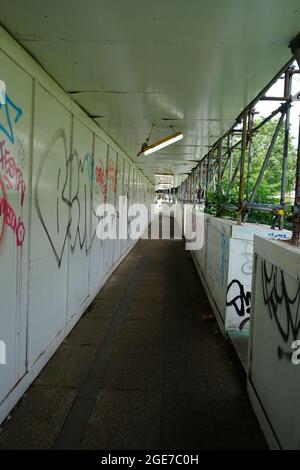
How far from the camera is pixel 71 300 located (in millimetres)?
4699

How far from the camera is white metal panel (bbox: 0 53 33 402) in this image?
267cm

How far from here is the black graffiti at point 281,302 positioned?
7.02 feet

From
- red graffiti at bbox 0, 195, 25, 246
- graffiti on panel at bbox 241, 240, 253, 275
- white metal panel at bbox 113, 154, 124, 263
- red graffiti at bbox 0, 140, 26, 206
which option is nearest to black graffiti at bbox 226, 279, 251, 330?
graffiti on panel at bbox 241, 240, 253, 275

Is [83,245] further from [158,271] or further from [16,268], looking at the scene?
[158,271]

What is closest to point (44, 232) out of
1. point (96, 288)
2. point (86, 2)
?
point (86, 2)

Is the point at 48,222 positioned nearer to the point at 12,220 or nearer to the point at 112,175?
the point at 12,220

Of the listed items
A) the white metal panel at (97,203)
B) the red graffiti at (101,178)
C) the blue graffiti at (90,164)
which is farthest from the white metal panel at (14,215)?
the red graffiti at (101,178)

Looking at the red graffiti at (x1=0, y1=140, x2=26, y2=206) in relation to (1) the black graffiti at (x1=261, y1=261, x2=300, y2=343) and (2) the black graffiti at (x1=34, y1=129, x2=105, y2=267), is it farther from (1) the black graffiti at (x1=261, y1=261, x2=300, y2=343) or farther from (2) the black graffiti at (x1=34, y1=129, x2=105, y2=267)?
(1) the black graffiti at (x1=261, y1=261, x2=300, y2=343)

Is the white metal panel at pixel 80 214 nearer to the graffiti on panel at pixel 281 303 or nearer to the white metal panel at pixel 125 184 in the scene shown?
the graffiti on panel at pixel 281 303

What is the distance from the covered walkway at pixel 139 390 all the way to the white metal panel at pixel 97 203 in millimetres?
744

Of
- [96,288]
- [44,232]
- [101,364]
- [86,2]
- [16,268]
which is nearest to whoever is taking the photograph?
[86,2]

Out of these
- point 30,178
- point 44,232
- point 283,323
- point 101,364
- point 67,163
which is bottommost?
point 101,364

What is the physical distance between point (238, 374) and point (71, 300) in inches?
94.0

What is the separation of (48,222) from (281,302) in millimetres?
2483
